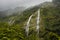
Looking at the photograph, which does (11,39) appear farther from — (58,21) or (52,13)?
(52,13)

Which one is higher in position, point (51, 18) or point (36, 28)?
point (51, 18)

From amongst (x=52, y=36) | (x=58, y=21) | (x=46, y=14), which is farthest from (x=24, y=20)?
(x=52, y=36)

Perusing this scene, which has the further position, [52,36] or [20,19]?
[20,19]

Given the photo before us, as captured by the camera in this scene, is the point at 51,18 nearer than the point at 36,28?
No

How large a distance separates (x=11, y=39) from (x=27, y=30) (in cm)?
1304

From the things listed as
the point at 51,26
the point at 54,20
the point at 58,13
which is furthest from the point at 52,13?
the point at 51,26

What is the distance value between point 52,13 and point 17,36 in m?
34.0

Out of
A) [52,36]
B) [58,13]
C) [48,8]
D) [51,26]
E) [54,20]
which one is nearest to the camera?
[52,36]

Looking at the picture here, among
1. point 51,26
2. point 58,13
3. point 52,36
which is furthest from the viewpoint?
point 58,13

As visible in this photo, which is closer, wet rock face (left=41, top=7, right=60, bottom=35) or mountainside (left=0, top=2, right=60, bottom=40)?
mountainside (left=0, top=2, right=60, bottom=40)

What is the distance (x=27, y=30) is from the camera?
382ft

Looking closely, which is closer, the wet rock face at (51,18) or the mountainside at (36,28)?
the mountainside at (36,28)

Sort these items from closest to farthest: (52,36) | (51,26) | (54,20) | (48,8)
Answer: (52,36), (51,26), (54,20), (48,8)

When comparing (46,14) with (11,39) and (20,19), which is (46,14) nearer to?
(20,19)
